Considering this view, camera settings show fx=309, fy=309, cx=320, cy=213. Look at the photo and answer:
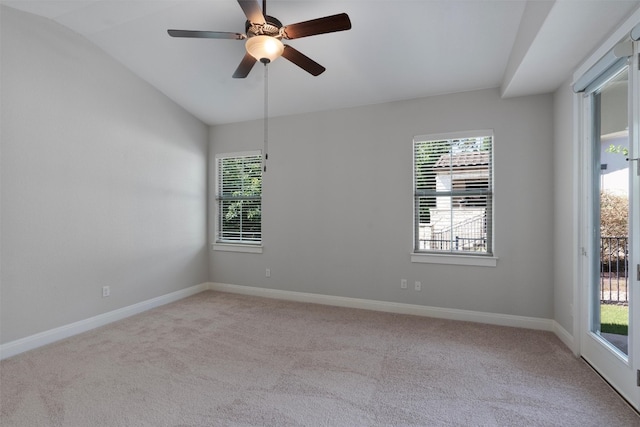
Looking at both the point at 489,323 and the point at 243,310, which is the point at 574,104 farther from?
the point at 243,310

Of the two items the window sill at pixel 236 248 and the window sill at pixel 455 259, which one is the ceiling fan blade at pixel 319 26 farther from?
the window sill at pixel 236 248

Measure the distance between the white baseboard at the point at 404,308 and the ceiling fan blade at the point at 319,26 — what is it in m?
3.08

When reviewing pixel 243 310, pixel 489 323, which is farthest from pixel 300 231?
pixel 489 323

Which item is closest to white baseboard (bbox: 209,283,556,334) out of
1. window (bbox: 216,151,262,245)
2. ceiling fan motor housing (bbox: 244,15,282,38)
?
window (bbox: 216,151,262,245)

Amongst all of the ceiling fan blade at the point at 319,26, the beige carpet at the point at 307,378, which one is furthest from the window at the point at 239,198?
the ceiling fan blade at the point at 319,26

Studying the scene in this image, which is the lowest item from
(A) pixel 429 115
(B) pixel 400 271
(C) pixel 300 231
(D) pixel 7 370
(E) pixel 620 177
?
(D) pixel 7 370

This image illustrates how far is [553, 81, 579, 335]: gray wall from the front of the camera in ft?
9.17

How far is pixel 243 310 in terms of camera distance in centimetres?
397

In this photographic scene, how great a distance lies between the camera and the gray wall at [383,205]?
3.32 meters

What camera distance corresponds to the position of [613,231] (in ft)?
7.53

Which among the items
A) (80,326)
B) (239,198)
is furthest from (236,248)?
(80,326)

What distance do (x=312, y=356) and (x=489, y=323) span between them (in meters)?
2.09

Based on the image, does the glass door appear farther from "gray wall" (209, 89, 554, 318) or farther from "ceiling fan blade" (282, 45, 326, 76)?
"ceiling fan blade" (282, 45, 326, 76)

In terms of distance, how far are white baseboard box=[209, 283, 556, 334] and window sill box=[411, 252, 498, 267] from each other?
548 millimetres
